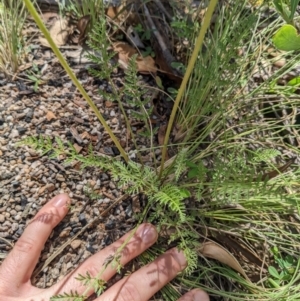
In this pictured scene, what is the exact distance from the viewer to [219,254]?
1.13 m

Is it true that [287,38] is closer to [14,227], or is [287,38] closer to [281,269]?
[281,269]

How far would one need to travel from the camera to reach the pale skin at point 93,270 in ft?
3.48

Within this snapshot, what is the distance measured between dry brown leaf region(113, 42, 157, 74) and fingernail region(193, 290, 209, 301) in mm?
695

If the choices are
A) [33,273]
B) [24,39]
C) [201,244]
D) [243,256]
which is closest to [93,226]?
[33,273]

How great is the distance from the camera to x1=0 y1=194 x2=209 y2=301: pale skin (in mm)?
1062

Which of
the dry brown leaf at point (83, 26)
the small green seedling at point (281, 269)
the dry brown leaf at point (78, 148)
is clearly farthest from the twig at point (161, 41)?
the small green seedling at point (281, 269)

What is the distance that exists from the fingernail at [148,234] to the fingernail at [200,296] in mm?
178

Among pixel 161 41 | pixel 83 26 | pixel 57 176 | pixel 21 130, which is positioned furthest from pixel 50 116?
pixel 161 41

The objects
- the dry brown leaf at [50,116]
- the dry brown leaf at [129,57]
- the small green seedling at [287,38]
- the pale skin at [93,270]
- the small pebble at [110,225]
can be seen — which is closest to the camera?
the small green seedling at [287,38]

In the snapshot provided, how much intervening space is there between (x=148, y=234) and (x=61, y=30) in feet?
2.51

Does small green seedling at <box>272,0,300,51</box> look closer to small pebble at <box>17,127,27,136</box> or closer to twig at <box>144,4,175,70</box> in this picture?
twig at <box>144,4,175,70</box>

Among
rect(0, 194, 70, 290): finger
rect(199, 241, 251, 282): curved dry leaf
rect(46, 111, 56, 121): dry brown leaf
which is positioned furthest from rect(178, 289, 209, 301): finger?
rect(46, 111, 56, 121): dry brown leaf

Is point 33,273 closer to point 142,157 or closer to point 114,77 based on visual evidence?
point 142,157

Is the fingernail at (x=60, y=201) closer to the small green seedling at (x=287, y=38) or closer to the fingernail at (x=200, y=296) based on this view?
the fingernail at (x=200, y=296)
